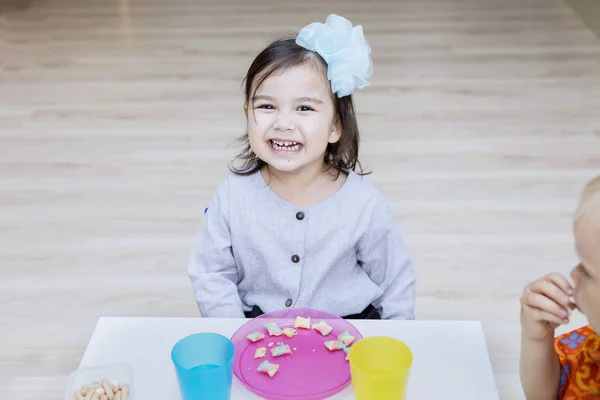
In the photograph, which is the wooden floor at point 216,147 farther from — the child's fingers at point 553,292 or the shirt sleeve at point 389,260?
the child's fingers at point 553,292

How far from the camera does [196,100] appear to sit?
3654 millimetres

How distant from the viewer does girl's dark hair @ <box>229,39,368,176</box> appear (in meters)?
1.39

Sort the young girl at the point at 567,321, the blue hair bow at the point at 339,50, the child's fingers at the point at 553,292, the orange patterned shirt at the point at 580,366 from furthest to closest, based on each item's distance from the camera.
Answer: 1. the blue hair bow at the point at 339,50
2. the orange patterned shirt at the point at 580,366
3. the child's fingers at the point at 553,292
4. the young girl at the point at 567,321

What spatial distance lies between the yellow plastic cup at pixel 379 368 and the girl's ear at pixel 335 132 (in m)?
0.56

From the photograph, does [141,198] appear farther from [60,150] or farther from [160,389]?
[160,389]

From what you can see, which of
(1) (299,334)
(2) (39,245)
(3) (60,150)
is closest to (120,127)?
(3) (60,150)

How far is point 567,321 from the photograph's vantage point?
1.05 meters

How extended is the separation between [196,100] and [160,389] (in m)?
2.67

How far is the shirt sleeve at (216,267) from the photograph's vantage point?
1486mm

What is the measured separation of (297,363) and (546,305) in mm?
356

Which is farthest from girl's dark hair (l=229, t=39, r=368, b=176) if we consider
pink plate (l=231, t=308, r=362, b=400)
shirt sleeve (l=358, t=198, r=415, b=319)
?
pink plate (l=231, t=308, r=362, b=400)

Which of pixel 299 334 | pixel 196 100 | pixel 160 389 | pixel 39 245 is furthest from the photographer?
pixel 196 100

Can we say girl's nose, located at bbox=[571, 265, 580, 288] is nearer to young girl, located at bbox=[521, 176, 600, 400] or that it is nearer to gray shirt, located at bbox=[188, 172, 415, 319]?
young girl, located at bbox=[521, 176, 600, 400]

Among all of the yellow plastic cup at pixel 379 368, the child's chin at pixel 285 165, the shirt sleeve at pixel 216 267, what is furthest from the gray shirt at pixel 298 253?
the yellow plastic cup at pixel 379 368
